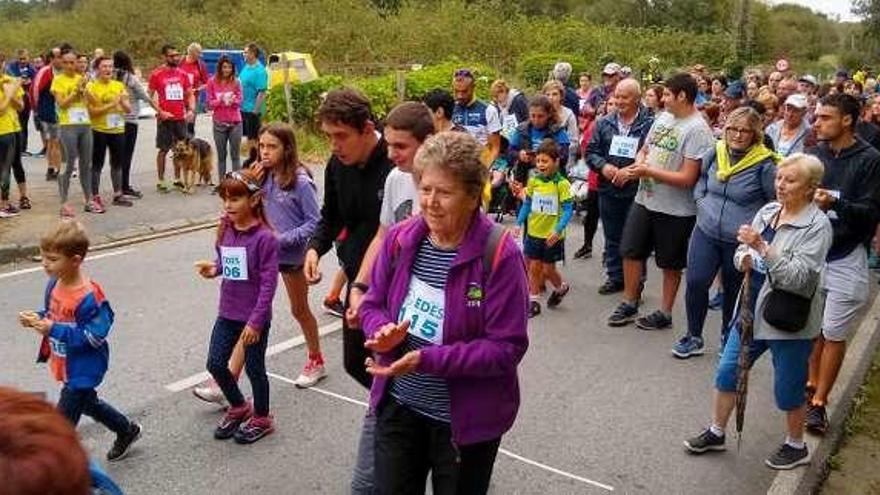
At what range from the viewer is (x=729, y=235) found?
222 inches

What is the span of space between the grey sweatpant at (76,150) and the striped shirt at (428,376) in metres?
8.23

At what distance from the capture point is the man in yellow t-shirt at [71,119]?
968 centimetres

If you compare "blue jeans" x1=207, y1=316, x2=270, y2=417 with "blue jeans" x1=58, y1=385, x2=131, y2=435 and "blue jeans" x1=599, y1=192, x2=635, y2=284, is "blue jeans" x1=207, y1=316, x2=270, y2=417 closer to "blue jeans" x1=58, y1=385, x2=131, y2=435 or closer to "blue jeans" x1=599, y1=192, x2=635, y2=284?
"blue jeans" x1=58, y1=385, x2=131, y2=435

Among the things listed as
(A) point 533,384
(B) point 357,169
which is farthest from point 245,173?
(A) point 533,384

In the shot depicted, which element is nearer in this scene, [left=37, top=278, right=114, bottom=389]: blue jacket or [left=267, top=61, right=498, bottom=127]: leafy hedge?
[left=37, top=278, right=114, bottom=389]: blue jacket

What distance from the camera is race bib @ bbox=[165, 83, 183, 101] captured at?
1183 centimetres

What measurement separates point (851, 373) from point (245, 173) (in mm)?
4344

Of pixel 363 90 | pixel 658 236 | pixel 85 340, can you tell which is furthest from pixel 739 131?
pixel 363 90

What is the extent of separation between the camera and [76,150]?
995 centimetres

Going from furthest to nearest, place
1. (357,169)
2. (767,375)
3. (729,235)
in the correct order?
(767,375), (729,235), (357,169)

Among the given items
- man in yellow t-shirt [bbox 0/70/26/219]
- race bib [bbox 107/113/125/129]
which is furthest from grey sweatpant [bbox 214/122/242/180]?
man in yellow t-shirt [bbox 0/70/26/219]

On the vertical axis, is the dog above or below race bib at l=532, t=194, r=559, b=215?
below

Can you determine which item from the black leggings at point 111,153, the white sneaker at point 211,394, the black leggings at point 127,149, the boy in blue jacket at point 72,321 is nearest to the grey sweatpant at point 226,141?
the black leggings at point 127,149

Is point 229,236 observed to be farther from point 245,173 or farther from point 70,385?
point 70,385
